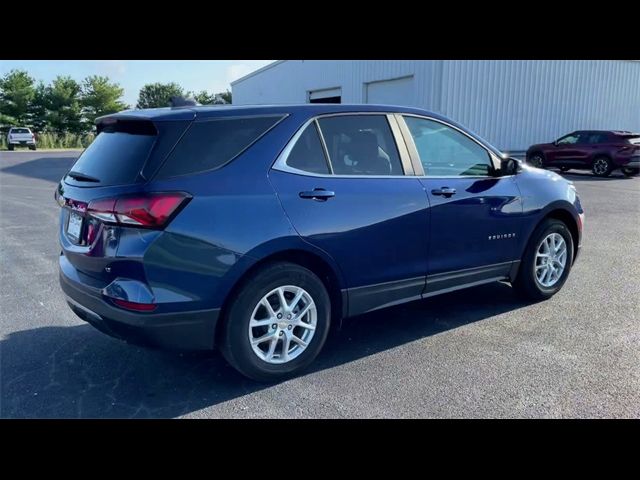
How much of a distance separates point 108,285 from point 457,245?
2649 mm

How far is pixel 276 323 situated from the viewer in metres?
3.26

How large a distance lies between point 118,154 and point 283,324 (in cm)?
150

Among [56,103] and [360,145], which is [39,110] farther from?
[360,145]

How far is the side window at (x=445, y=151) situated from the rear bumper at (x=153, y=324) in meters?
2.09

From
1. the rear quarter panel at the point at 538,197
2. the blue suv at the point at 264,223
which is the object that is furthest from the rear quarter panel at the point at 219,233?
the rear quarter panel at the point at 538,197

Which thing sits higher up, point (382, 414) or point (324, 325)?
point (324, 325)

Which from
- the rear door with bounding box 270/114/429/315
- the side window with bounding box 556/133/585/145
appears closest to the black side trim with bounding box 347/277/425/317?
the rear door with bounding box 270/114/429/315

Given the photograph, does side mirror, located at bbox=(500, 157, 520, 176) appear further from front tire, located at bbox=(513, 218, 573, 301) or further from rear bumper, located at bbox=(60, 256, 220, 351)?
rear bumper, located at bbox=(60, 256, 220, 351)

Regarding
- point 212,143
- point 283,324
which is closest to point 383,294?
point 283,324

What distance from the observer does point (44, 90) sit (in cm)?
4584
